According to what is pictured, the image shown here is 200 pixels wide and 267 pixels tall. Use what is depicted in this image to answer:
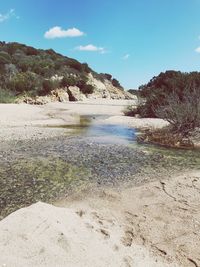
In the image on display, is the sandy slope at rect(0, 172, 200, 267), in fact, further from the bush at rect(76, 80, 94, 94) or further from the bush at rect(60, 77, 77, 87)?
the bush at rect(76, 80, 94, 94)

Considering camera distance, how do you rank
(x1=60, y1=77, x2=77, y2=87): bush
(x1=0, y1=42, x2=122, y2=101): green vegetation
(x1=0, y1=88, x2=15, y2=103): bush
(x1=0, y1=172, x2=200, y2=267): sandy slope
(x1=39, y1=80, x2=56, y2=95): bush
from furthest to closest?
1. (x1=60, y1=77, x2=77, y2=87): bush
2. (x1=0, y1=42, x2=122, y2=101): green vegetation
3. (x1=39, y1=80, x2=56, y2=95): bush
4. (x1=0, y1=88, x2=15, y2=103): bush
5. (x1=0, y1=172, x2=200, y2=267): sandy slope

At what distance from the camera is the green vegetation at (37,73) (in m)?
39.5

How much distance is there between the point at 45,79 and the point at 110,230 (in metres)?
40.5

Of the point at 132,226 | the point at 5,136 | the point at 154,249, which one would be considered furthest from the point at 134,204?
the point at 5,136

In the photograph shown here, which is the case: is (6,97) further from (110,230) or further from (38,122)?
(110,230)

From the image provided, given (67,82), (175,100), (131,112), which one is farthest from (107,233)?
(67,82)

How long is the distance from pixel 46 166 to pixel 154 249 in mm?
5115

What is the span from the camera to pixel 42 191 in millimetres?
7492

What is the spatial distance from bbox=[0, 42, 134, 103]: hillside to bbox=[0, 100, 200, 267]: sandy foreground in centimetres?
2723

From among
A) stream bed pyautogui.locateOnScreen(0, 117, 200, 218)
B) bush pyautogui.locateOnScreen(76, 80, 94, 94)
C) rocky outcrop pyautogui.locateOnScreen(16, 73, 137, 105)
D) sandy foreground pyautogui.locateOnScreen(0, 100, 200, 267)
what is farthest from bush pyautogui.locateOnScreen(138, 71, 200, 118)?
bush pyautogui.locateOnScreen(76, 80, 94, 94)

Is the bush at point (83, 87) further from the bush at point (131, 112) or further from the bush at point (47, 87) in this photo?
the bush at point (131, 112)

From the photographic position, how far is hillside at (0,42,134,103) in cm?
3912

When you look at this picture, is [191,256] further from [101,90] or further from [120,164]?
[101,90]

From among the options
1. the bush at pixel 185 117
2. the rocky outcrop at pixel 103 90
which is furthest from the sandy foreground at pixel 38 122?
the rocky outcrop at pixel 103 90
